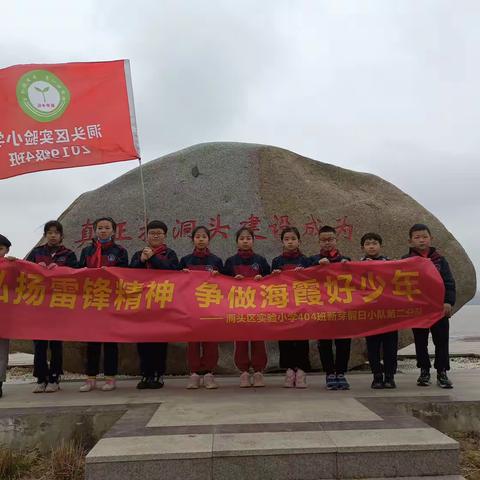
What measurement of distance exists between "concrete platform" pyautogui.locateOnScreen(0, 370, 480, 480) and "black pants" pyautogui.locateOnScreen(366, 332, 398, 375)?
39cm

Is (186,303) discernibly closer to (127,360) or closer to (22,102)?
(127,360)

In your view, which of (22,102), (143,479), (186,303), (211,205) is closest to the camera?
(143,479)

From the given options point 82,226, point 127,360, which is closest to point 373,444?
point 127,360

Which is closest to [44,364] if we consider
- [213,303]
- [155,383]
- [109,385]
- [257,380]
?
[109,385]

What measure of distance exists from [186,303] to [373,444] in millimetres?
2398

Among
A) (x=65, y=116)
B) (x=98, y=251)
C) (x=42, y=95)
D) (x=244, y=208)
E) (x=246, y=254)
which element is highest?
(x=42, y=95)

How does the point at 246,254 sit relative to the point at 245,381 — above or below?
above

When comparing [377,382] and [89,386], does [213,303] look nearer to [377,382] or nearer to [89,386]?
[89,386]

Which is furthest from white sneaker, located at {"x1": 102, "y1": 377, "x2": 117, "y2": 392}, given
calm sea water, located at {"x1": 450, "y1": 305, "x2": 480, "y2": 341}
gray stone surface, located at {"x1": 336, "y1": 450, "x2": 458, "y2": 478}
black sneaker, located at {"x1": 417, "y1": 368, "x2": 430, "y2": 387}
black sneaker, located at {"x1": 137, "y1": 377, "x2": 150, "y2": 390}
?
calm sea water, located at {"x1": 450, "y1": 305, "x2": 480, "y2": 341}

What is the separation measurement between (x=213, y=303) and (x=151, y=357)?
2.93ft

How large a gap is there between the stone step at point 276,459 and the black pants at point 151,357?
6.97 feet

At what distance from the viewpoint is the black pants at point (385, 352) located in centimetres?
479

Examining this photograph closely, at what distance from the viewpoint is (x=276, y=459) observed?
281 centimetres

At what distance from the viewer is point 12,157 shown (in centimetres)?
504
